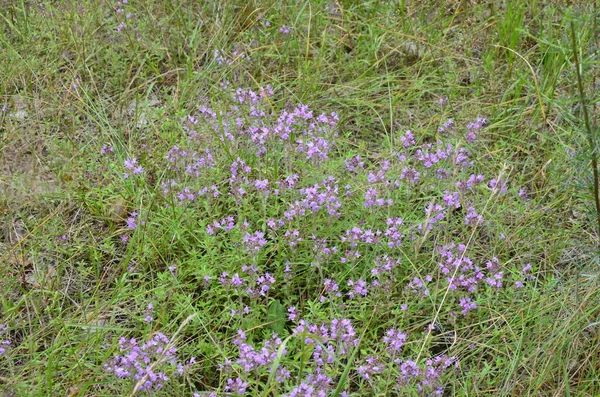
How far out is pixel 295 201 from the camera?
320 centimetres

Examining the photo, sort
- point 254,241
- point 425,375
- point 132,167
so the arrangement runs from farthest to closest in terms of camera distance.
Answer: point 132,167
point 254,241
point 425,375

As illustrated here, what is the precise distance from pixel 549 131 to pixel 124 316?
2.26 m

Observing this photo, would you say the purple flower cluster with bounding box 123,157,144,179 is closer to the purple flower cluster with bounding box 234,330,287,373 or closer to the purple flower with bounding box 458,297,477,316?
the purple flower cluster with bounding box 234,330,287,373

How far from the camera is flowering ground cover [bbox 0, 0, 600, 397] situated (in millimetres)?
2775

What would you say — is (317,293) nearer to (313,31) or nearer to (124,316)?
(124,316)

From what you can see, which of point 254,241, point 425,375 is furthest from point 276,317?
point 425,375

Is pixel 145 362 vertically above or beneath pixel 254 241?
beneath

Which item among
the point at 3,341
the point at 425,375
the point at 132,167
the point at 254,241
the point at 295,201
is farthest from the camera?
the point at 132,167

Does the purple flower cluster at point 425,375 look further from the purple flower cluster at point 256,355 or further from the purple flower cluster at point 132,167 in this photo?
the purple flower cluster at point 132,167

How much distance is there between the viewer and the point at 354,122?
409cm

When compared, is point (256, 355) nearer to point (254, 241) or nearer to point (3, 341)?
point (254, 241)

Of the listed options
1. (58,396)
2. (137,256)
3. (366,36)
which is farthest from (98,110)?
(58,396)

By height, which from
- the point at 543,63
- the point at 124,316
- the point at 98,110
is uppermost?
the point at 543,63

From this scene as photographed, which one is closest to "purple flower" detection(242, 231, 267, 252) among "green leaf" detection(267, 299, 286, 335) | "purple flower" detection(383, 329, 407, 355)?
"green leaf" detection(267, 299, 286, 335)
